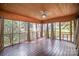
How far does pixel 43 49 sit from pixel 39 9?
3.05ft

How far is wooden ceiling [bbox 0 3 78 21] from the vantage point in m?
2.73

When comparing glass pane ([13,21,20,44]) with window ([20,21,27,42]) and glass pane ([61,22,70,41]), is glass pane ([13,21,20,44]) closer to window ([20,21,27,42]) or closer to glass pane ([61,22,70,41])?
window ([20,21,27,42])

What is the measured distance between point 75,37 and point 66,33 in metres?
0.22

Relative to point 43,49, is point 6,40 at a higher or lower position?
higher

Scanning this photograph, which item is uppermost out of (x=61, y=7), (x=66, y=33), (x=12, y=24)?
(x=61, y=7)

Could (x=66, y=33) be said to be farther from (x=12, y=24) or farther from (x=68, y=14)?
(x=12, y=24)

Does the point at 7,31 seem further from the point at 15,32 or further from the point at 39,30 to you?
the point at 39,30

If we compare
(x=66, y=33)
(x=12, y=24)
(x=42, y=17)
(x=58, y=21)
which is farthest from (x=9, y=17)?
(x=66, y=33)

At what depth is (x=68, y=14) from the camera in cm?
279

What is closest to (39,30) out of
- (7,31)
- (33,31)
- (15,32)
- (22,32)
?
(33,31)

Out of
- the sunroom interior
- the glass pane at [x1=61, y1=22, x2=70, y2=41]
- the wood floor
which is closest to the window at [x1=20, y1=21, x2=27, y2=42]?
the sunroom interior

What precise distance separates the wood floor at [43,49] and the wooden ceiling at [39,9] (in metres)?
0.62

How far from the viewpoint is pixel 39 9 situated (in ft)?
9.07

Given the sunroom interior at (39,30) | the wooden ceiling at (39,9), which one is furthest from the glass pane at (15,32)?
the wooden ceiling at (39,9)
